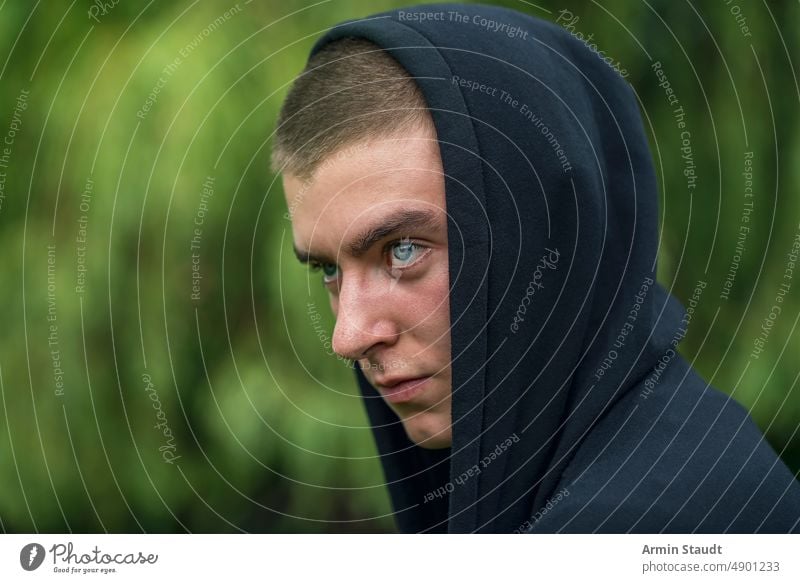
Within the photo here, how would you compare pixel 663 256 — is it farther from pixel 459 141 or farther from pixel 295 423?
pixel 459 141

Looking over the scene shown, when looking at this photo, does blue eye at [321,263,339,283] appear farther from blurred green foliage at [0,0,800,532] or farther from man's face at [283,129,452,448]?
blurred green foliage at [0,0,800,532]

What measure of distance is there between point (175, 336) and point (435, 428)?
1.23 m

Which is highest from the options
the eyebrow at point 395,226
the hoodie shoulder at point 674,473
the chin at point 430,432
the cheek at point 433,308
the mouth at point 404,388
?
the eyebrow at point 395,226

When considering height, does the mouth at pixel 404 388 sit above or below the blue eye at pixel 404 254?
below

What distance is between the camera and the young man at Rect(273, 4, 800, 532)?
5.01 feet

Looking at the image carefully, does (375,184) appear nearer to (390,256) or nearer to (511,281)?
(390,256)

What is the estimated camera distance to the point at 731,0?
2.52 m

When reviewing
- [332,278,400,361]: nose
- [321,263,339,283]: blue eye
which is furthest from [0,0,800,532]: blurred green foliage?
[332,278,400,361]: nose

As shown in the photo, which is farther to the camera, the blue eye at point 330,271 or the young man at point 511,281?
the blue eye at point 330,271

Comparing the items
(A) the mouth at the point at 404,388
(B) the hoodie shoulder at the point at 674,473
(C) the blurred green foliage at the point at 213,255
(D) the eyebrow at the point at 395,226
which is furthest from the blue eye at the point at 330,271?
(C) the blurred green foliage at the point at 213,255

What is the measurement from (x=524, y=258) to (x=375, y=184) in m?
0.26

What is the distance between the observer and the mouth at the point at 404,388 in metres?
1.67

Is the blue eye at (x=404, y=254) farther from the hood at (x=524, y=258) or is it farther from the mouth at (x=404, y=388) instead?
the mouth at (x=404, y=388)

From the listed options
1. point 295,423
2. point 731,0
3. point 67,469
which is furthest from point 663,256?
point 67,469
